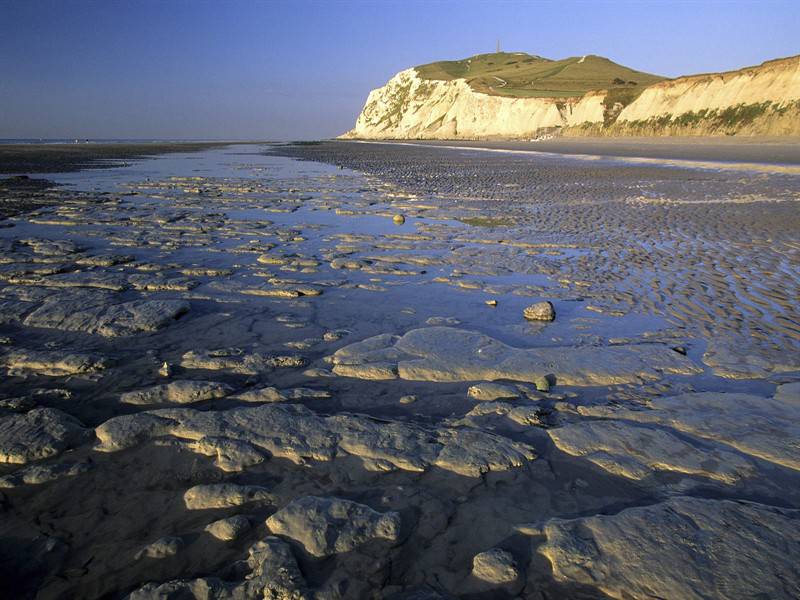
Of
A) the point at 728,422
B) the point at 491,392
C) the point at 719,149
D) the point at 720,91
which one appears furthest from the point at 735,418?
the point at 720,91

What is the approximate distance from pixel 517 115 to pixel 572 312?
6973 cm

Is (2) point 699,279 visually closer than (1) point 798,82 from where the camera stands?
Yes

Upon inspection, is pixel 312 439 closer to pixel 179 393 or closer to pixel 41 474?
pixel 179 393

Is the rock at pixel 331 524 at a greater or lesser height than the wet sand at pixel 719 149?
lesser

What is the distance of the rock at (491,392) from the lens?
3383mm

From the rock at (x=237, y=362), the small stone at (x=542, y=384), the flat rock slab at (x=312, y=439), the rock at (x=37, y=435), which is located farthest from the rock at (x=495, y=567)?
the rock at (x=37, y=435)

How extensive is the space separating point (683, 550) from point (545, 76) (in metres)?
102

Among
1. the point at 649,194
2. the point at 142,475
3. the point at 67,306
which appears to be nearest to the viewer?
the point at 142,475

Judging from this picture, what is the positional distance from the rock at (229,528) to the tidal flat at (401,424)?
12 millimetres

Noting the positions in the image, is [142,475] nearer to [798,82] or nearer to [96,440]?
[96,440]

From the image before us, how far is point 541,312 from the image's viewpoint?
479 cm

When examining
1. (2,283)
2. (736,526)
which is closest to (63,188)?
(2,283)

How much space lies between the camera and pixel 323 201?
44.5 ft

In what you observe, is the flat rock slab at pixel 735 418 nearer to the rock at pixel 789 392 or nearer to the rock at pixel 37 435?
→ the rock at pixel 789 392
